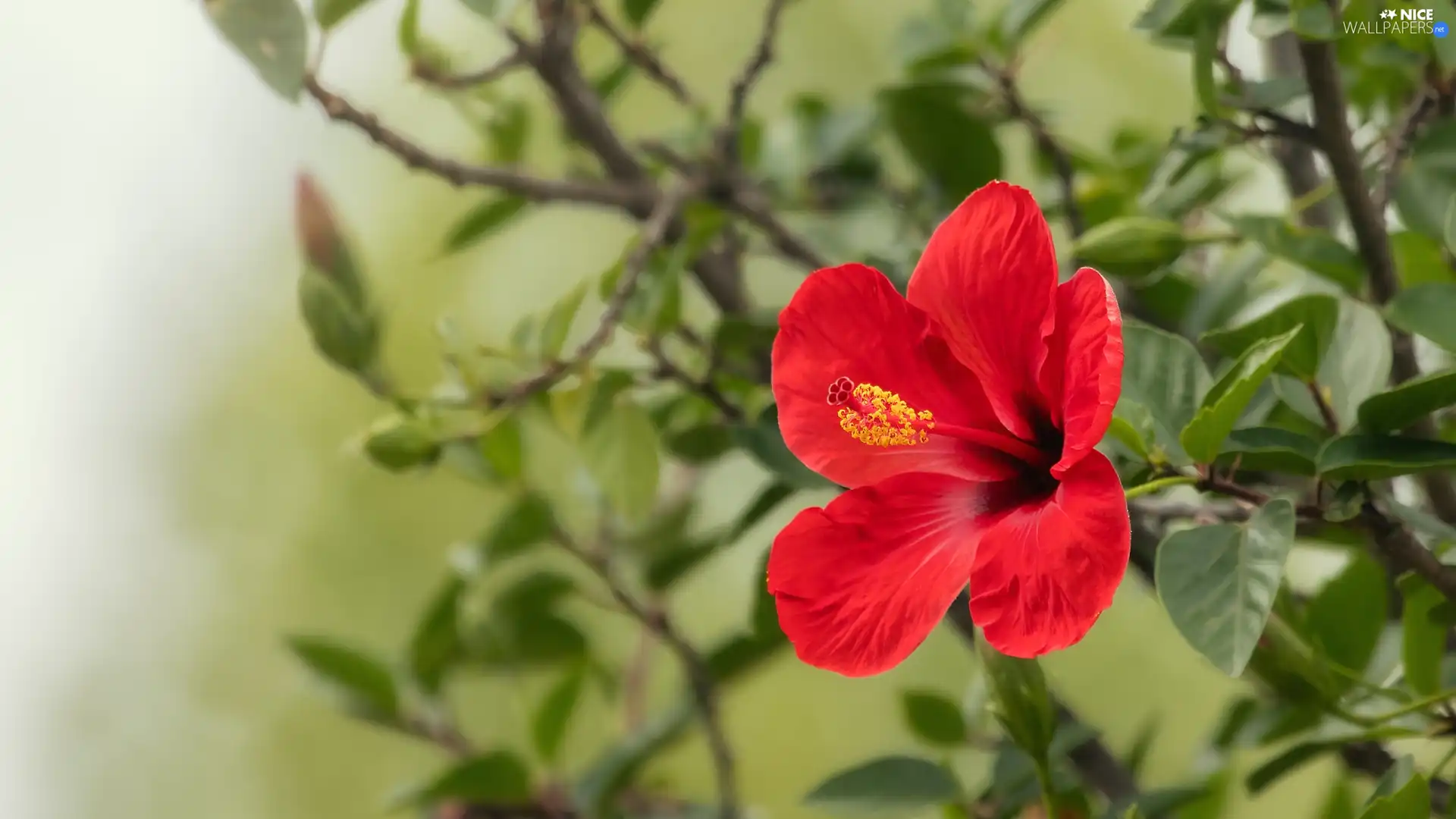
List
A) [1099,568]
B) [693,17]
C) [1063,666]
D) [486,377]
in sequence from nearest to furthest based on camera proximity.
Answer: [1099,568]
[486,377]
[1063,666]
[693,17]

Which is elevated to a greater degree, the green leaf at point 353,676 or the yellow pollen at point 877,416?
the yellow pollen at point 877,416

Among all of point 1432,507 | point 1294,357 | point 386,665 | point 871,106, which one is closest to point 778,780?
point 386,665

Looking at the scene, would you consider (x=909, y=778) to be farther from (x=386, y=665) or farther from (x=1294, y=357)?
(x=386, y=665)

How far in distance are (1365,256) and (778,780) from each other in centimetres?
149

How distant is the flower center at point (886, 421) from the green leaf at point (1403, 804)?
193mm

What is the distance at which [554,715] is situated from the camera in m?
1.04

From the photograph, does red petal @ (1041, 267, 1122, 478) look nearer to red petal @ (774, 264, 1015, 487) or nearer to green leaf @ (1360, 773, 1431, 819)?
red petal @ (774, 264, 1015, 487)

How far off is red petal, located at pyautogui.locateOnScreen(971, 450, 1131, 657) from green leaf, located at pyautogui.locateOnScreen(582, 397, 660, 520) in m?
0.34

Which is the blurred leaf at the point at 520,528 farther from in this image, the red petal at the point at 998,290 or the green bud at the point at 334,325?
the red petal at the point at 998,290

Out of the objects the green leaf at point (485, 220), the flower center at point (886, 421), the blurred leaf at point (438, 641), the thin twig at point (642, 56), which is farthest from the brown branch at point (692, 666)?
the flower center at point (886, 421)

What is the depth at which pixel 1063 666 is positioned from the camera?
1910mm

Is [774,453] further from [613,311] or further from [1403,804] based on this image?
[1403,804]

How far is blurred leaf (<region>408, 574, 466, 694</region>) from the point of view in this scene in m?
0.99

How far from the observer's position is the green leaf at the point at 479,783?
2.84 feet
